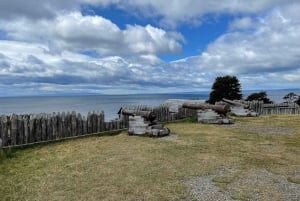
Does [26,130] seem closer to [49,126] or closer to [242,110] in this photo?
[49,126]

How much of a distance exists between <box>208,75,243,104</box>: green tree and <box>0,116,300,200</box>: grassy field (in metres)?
15.9

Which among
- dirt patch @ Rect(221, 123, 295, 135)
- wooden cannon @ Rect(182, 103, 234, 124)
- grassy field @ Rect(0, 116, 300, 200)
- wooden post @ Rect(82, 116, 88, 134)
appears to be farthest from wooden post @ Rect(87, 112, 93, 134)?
wooden cannon @ Rect(182, 103, 234, 124)

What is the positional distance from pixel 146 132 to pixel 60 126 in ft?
10.2

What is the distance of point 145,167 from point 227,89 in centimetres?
2185

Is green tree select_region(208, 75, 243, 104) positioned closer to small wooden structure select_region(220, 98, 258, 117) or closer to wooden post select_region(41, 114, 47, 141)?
small wooden structure select_region(220, 98, 258, 117)

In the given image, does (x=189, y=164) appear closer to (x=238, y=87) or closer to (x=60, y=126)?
(x=60, y=126)

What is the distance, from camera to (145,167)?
812 cm

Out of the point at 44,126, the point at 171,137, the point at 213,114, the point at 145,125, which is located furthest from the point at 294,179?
the point at 213,114

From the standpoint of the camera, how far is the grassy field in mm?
6324

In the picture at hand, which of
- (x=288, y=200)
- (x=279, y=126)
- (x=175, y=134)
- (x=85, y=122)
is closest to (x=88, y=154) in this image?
(x=85, y=122)

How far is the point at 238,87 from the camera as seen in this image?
2911 centimetres

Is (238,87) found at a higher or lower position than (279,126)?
higher

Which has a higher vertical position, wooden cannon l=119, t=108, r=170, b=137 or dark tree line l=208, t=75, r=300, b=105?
dark tree line l=208, t=75, r=300, b=105

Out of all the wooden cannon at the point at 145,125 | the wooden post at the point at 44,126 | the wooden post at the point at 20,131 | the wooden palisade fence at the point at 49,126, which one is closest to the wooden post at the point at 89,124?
the wooden palisade fence at the point at 49,126
